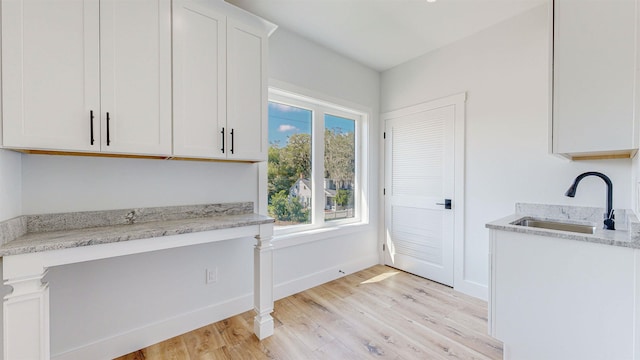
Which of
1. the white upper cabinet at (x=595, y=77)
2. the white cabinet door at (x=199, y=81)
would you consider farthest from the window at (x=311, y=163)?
the white upper cabinet at (x=595, y=77)

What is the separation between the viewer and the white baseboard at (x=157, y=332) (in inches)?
65.7

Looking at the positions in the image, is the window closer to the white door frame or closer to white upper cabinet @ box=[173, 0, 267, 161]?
white upper cabinet @ box=[173, 0, 267, 161]

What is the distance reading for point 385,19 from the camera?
2398 millimetres

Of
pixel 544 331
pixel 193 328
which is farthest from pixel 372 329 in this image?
pixel 193 328

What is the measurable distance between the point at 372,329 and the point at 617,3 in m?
2.65

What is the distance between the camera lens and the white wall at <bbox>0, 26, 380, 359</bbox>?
1.58 m

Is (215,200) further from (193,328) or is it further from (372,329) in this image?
(372,329)

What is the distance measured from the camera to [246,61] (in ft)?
6.53

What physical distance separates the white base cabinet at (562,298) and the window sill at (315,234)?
164cm

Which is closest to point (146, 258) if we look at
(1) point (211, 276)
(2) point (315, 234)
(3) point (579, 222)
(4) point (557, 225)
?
(1) point (211, 276)

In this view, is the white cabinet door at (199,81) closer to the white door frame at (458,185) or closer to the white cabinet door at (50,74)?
the white cabinet door at (50,74)

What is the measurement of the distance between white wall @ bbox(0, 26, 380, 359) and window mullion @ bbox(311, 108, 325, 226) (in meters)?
0.31

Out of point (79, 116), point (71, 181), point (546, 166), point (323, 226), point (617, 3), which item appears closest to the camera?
point (79, 116)

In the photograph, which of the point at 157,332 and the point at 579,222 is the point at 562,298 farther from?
the point at 157,332
